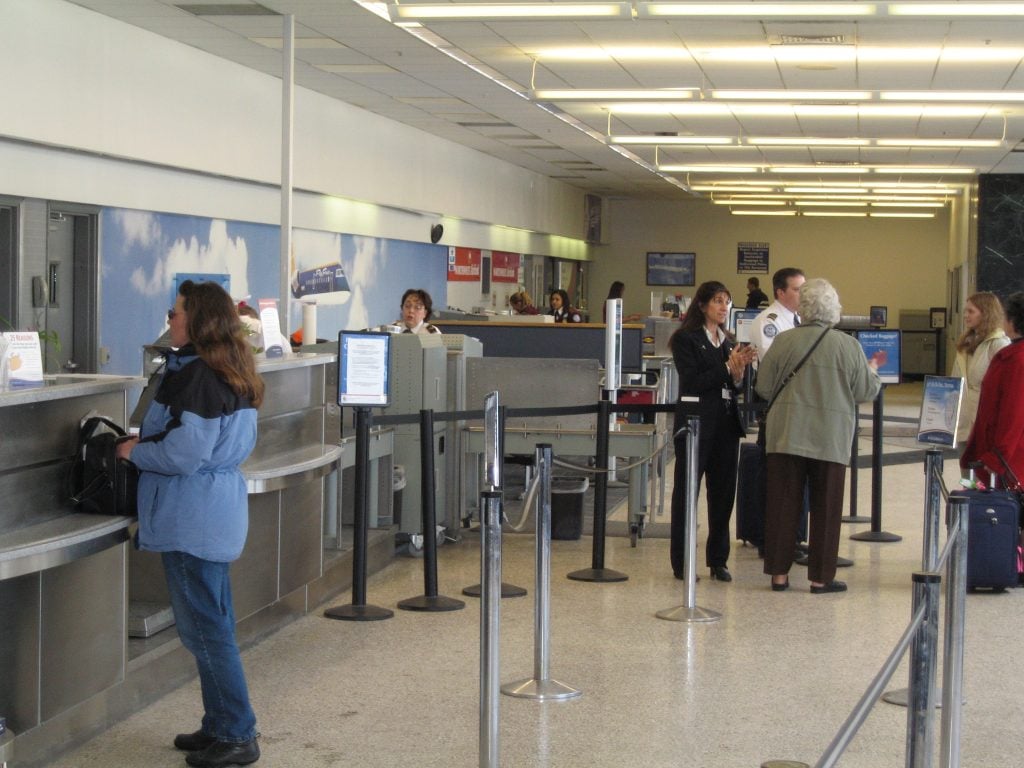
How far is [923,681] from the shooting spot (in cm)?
280

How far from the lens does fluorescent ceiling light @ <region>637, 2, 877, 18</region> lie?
7.61 metres

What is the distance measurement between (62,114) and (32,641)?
218 inches

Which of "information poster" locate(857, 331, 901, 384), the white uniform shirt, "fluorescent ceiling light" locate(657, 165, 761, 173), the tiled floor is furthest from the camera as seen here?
"fluorescent ceiling light" locate(657, 165, 761, 173)

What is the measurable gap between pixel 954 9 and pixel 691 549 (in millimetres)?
3784

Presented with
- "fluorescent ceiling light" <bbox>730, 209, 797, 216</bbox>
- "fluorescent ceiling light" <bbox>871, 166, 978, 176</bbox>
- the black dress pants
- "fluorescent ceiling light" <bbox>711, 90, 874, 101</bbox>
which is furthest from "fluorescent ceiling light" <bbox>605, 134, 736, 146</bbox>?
"fluorescent ceiling light" <bbox>730, 209, 797, 216</bbox>

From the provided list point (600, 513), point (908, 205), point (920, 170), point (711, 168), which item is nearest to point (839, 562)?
point (600, 513)

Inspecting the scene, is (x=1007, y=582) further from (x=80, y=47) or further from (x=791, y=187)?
(x=791, y=187)

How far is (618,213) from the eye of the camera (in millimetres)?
29078

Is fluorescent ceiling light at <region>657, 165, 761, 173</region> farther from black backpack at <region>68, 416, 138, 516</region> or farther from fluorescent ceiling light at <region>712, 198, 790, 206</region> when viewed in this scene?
black backpack at <region>68, 416, 138, 516</region>

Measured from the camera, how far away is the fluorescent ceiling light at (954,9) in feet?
25.0

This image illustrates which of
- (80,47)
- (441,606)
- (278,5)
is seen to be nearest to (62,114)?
(80,47)

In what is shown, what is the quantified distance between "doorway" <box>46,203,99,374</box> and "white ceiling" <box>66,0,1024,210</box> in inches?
56.7

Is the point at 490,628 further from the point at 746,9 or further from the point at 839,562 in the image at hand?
the point at 746,9

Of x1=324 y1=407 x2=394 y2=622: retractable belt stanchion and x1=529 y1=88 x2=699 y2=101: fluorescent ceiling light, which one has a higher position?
x1=529 y1=88 x2=699 y2=101: fluorescent ceiling light
